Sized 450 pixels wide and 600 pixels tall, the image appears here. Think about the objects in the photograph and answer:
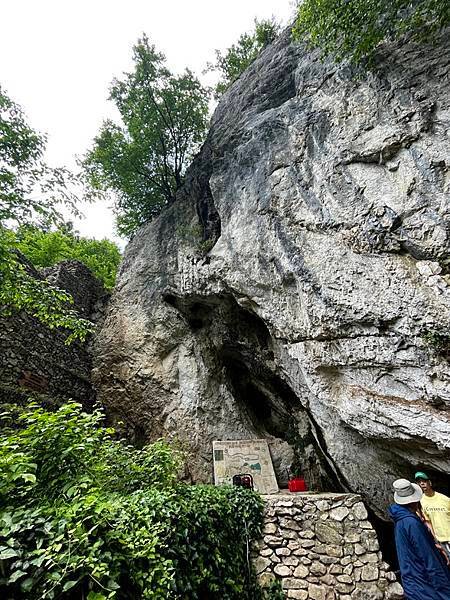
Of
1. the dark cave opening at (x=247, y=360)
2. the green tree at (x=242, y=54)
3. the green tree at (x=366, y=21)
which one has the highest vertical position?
the green tree at (x=242, y=54)

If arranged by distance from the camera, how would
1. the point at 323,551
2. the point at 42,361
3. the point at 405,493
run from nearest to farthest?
the point at 405,493, the point at 323,551, the point at 42,361

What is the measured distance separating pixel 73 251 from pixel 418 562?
39.1 ft

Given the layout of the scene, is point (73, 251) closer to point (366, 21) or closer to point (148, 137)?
point (148, 137)

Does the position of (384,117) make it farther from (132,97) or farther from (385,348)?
(132,97)

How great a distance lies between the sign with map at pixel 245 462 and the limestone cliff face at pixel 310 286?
0.36m

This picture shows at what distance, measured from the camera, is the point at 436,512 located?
3252 millimetres

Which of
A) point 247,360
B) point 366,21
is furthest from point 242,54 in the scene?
point 247,360

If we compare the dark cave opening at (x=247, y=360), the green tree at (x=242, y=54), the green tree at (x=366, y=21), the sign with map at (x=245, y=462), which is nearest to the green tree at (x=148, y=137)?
the green tree at (x=242, y=54)

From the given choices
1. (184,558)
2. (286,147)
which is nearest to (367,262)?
(286,147)

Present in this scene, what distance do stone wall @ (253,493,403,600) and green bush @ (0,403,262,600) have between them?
246 mm

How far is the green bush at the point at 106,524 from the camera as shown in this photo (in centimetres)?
188

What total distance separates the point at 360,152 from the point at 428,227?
133 centimetres

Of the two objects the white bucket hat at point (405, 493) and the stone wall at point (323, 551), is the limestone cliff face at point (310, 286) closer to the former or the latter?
the white bucket hat at point (405, 493)

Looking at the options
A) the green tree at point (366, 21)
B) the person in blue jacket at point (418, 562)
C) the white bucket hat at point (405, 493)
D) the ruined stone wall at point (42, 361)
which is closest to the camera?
the person in blue jacket at point (418, 562)
